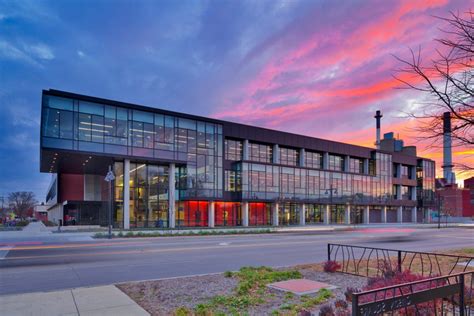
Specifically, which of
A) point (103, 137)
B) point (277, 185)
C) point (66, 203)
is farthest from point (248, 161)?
point (66, 203)

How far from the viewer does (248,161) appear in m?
49.4

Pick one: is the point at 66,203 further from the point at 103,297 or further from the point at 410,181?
the point at 410,181

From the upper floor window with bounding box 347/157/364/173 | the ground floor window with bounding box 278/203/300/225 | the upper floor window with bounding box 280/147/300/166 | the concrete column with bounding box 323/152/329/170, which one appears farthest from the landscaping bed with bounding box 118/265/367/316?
the upper floor window with bounding box 347/157/364/173

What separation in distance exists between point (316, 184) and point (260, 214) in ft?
39.4

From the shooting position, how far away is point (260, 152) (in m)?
54.4

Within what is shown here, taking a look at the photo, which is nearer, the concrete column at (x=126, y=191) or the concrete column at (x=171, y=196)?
the concrete column at (x=126, y=191)

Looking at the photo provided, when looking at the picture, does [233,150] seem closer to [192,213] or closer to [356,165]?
[192,213]

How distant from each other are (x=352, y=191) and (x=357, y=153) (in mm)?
7428

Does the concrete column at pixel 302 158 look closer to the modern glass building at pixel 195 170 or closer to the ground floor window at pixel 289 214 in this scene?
the modern glass building at pixel 195 170

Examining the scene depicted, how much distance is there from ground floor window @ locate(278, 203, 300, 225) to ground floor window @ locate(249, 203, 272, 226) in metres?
2.07

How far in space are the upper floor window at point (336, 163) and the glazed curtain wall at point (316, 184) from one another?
187 centimetres

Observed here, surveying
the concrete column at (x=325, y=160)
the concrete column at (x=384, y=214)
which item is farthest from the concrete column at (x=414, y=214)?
the concrete column at (x=325, y=160)

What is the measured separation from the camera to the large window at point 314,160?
60312 mm

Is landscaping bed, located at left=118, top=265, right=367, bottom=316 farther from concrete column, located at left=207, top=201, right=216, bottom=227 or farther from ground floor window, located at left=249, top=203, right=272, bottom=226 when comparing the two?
ground floor window, located at left=249, top=203, right=272, bottom=226
